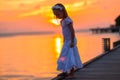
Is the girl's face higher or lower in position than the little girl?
higher

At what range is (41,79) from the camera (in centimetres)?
2281

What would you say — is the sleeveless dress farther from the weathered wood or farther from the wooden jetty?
the weathered wood

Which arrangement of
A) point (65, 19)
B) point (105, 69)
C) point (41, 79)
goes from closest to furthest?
point (65, 19)
point (105, 69)
point (41, 79)

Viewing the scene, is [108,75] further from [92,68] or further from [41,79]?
[41,79]

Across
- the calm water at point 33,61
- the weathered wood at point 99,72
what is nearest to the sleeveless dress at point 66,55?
the weathered wood at point 99,72

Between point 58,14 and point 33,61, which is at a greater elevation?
point 58,14

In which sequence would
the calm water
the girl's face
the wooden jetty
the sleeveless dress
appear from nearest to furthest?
the girl's face, the sleeveless dress, the wooden jetty, the calm water

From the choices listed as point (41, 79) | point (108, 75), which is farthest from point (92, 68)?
point (41, 79)

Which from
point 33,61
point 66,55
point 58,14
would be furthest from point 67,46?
point 33,61

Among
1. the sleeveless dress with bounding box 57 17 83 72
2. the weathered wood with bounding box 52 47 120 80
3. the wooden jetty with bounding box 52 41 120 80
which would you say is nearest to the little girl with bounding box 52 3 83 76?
the sleeveless dress with bounding box 57 17 83 72

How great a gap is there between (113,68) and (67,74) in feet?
9.20

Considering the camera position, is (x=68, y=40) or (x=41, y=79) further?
(x=41, y=79)

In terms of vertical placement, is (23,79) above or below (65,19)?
below

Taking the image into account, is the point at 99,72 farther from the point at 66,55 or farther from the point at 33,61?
the point at 33,61
